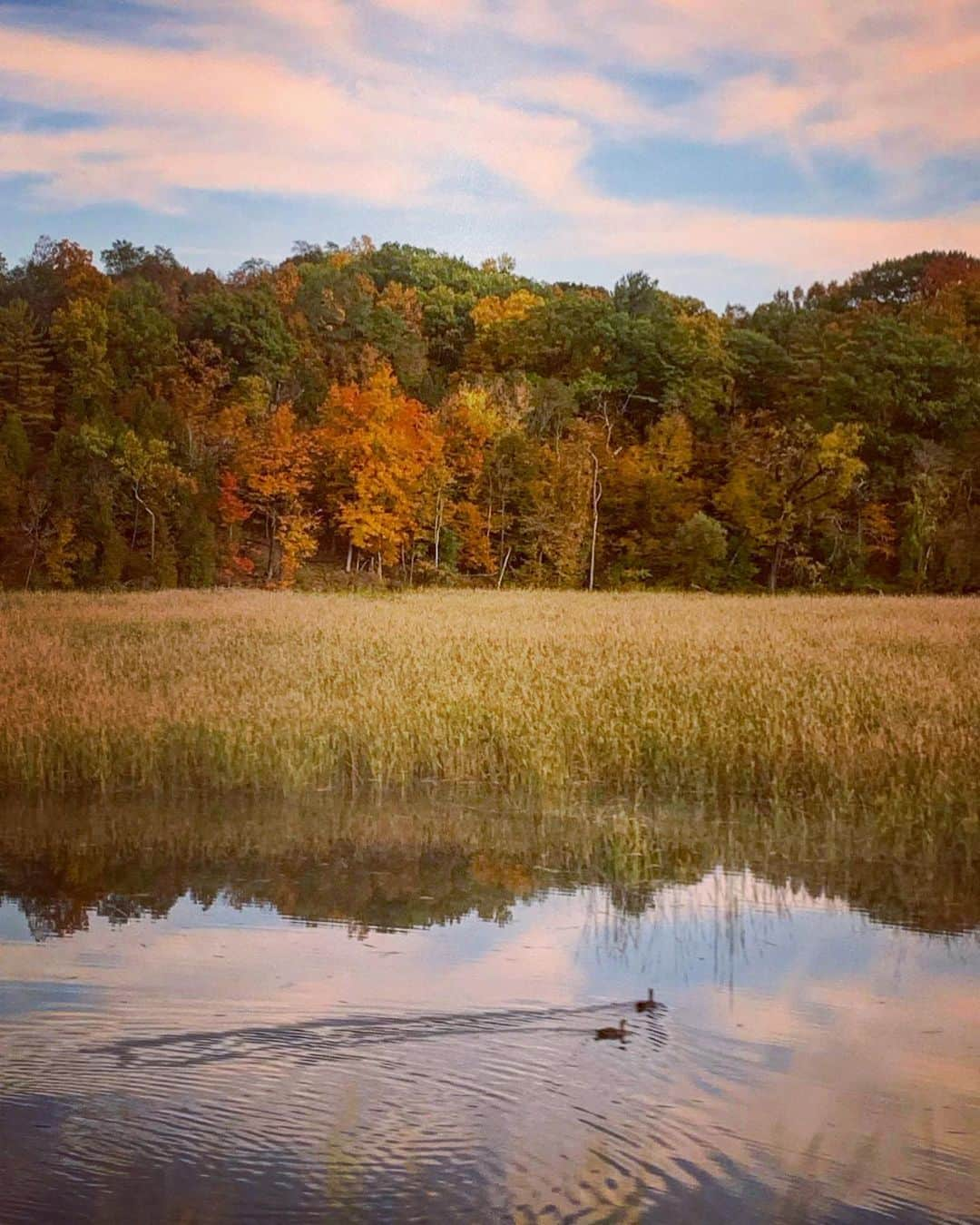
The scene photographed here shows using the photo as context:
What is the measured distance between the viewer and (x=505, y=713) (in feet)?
36.1

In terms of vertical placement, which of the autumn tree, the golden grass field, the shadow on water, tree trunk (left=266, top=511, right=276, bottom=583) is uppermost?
the autumn tree

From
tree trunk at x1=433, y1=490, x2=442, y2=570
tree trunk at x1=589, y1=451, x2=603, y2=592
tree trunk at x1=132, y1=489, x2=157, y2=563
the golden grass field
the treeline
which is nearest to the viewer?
the golden grass field

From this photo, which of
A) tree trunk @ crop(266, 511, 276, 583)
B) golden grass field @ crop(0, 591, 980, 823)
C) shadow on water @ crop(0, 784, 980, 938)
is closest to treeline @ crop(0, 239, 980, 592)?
tree trunk @ crop(266, 511, 276, 583)

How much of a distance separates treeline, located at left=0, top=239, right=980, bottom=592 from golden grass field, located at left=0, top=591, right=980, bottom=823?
90.0ft

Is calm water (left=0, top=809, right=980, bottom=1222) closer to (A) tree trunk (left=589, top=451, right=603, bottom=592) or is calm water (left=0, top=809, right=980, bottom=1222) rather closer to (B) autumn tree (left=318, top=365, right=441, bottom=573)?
(B) autumn tree (left=318, top=365, right=441, bottom=573)

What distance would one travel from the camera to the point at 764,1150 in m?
3.32

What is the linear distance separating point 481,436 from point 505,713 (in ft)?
135

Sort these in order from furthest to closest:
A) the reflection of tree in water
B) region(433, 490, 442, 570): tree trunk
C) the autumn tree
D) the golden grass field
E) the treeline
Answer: region(433, 490, 442, 570): tree trunk, the autumn tree, the treeline, the golden grass field, the reflection of tree in water

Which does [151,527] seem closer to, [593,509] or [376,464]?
[376,464]

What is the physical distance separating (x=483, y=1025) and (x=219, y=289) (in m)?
61.8

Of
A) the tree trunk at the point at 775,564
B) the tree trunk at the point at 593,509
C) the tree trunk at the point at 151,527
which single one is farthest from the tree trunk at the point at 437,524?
the tree trunk at the point at 775,564

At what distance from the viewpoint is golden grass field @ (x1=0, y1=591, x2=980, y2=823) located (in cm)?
898

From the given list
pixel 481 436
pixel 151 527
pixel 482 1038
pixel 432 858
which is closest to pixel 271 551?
pixel 151 527

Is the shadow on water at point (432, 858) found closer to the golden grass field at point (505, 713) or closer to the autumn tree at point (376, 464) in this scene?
the golden grass field at point (505, 713)
